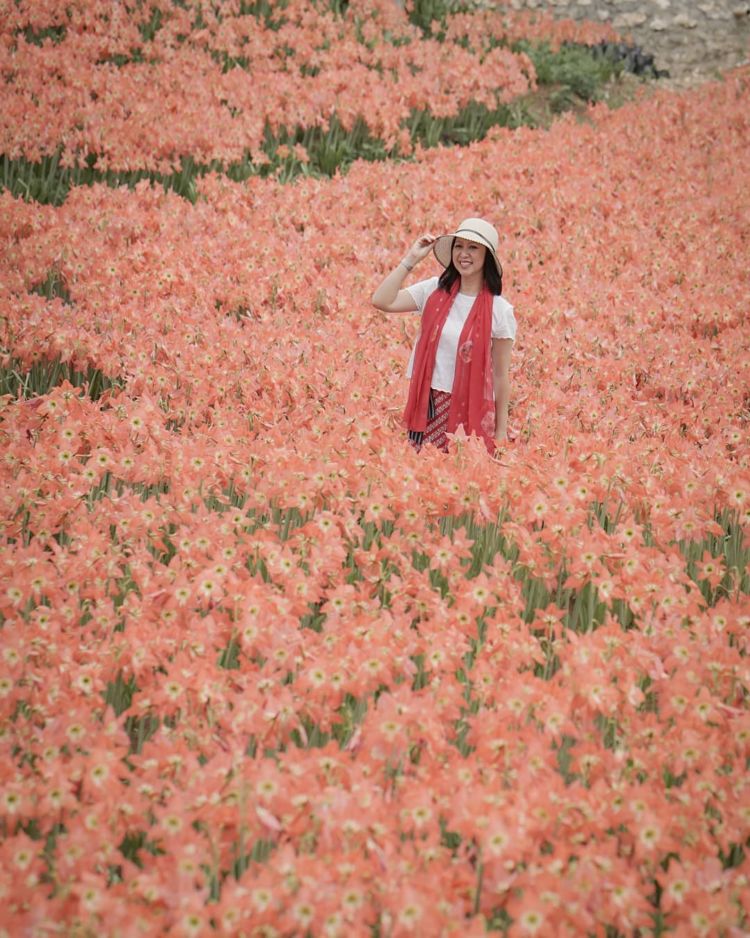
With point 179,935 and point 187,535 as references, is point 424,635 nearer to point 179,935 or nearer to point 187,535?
point 187,535

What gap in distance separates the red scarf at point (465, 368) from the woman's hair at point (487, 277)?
0.10 feet

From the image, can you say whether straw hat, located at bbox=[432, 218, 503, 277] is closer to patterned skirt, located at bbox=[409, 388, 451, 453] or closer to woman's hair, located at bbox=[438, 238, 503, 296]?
woman's hair, located at bbox=[438, 238, 503, 296]

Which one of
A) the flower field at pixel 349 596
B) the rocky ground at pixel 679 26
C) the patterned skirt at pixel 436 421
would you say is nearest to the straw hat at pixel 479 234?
the patterned skirt at pixel 436 421

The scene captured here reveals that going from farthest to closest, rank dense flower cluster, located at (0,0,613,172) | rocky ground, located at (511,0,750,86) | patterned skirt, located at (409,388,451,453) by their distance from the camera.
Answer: rocky ground, located at (511,0,750,86) < dense flower cluster, located at (0,0,613,172) < patterned skirt, located at (409,388,451,453)

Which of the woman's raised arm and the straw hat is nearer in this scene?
the straw hat

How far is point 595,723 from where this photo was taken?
10.3 feet

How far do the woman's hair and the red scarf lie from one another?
0.03 metres

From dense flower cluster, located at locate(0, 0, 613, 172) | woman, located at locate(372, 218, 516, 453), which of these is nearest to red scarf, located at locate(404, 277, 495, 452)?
woman, located at locate(372, 218, 516, 453)

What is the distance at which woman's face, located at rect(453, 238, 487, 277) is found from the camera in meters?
5.32

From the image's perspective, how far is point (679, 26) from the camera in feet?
65.1

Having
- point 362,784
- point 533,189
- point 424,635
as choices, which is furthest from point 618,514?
point 533,189

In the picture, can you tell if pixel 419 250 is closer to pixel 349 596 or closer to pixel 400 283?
pixel 400 283

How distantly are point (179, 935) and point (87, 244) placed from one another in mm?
7147

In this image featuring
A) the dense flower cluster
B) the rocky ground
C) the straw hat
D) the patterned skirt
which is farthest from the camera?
the rocky ground
